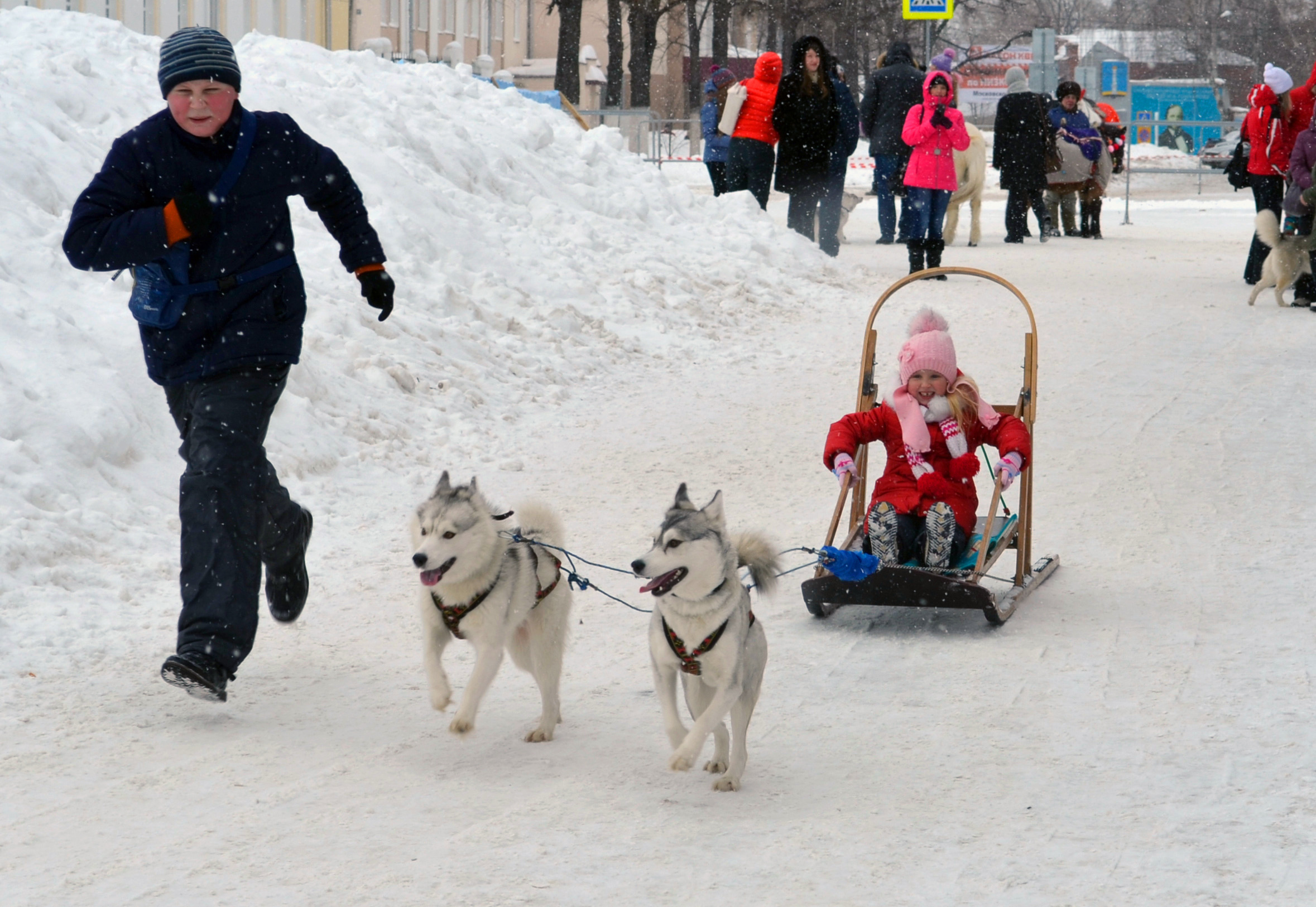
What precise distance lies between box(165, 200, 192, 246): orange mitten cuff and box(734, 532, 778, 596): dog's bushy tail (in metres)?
1.68

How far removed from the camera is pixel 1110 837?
329 cm

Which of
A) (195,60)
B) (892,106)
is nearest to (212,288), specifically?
(195,60)

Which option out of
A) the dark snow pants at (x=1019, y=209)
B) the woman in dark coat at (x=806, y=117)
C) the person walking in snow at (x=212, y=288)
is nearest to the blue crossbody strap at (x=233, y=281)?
the person walking in snow at (x=212, y=288)

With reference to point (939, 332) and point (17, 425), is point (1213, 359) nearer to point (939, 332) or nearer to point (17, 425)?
point (939, 332)

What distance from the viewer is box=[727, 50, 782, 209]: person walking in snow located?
15.0 m

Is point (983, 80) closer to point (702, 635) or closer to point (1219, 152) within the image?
point (1219, 152)

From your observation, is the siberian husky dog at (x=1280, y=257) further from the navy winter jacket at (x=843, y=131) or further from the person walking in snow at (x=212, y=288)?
the person walking in snow at (x=212, y=288)

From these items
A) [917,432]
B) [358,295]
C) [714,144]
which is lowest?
[917,432]

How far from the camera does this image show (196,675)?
3951 millimetres

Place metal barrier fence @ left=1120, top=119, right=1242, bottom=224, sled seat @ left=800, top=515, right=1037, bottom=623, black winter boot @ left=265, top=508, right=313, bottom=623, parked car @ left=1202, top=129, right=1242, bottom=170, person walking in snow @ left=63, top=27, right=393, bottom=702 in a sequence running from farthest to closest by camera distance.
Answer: parked car @ left=1202, top=129, right=1242, bottom=170, metal barrier fence @ left=1120, top=119, right=1242, bottom=224, sled seat @ left=800, top=515, right=1037, bottom=623, black winter boot @ left=265, top=508, right=313, bottom=623, person walking in snow @ left=63, top=27, right=393, bottom=702

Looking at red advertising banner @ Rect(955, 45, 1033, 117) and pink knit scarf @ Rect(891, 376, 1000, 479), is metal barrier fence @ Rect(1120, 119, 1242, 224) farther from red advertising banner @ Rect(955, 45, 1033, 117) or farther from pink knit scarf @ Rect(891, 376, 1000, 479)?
pink knit scarf @ Rect(891, 376, 1000, 479)

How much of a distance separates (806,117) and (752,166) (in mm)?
1238

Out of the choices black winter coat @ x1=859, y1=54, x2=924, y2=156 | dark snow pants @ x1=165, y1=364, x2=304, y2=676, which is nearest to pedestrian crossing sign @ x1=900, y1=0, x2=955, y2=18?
black winter coat @ x1=859, y1=54, x2=924, y2=156

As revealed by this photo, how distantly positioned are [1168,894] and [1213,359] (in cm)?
788
